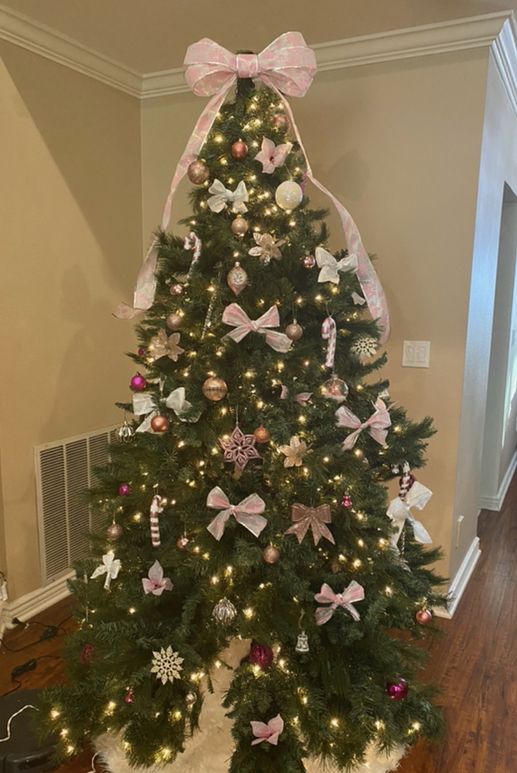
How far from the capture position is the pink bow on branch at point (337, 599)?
1.51 m

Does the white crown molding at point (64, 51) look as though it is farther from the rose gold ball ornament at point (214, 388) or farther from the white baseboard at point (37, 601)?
the white baseboard at point (37, 601)

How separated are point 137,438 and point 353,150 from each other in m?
1.61

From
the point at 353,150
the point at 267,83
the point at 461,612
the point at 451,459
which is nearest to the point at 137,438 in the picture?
the point at 267,83

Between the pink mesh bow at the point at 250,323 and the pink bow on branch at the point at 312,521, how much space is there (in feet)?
1.44

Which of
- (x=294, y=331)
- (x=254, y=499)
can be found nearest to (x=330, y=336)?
(x=294, y=331)

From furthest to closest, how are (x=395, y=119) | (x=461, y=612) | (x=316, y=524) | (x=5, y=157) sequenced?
(x=461, y=612), (x=395, y=119), (x=5, y=157), (x=316, y=524)

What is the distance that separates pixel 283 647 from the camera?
1.58m

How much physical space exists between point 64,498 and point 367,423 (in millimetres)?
1626

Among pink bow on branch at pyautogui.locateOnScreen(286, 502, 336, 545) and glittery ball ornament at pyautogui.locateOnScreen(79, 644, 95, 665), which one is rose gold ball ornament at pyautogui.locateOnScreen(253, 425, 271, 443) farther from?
glittery ball ornament at pyautogui.locateOnScreen(79, 644, 95, 665)

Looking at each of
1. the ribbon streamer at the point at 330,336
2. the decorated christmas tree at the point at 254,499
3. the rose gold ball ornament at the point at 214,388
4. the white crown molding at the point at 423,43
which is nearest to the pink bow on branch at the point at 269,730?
the decorated christmas tree at the point at 254,499

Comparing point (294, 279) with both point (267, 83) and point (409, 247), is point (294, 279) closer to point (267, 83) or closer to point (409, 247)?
point (267, 83)

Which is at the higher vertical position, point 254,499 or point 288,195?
point 288,195

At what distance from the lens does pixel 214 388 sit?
1.48m

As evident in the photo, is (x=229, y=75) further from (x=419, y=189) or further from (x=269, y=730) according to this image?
(x=269, y=730)
